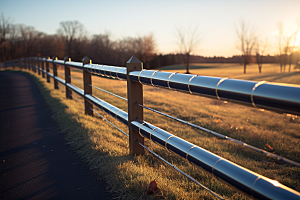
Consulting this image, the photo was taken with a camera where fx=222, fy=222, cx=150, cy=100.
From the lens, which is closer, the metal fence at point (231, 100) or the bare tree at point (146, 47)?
the metal fence at point (231, 100)

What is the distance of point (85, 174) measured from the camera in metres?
2.78

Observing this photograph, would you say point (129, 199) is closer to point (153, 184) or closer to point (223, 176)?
point (153, 184)

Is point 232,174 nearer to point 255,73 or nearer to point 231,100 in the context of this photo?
point 231,100

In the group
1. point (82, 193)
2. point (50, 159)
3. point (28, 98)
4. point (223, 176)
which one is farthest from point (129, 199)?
point (28, 98)

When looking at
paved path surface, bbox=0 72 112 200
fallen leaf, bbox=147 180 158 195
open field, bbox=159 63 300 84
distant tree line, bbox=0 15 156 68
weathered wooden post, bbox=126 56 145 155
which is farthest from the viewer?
distant tree line, bbox=0 15 156 68

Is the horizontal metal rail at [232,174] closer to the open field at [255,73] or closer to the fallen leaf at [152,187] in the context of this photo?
the fallen leaf at [152,187]

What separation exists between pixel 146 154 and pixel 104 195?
1.04 m

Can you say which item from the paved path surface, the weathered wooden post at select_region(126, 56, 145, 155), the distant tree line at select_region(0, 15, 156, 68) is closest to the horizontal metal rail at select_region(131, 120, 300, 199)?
the weathered wooden post at select_region(126, 56, 145, 155)

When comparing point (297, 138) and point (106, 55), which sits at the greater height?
point (106, 55)

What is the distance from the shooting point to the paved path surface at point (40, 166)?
2.39 meters

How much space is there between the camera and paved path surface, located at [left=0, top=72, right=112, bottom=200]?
94.1 inches

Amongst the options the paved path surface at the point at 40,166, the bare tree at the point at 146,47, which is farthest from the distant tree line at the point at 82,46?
the paved path surface at the point at 40,166

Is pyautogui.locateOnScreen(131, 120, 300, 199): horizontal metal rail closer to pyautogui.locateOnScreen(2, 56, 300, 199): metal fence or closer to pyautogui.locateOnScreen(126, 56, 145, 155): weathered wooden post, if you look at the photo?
pyautogui.locateOnScreen(2, 56, 300, 199): metal fence

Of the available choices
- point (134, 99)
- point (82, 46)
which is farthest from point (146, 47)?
point (134, 99)
